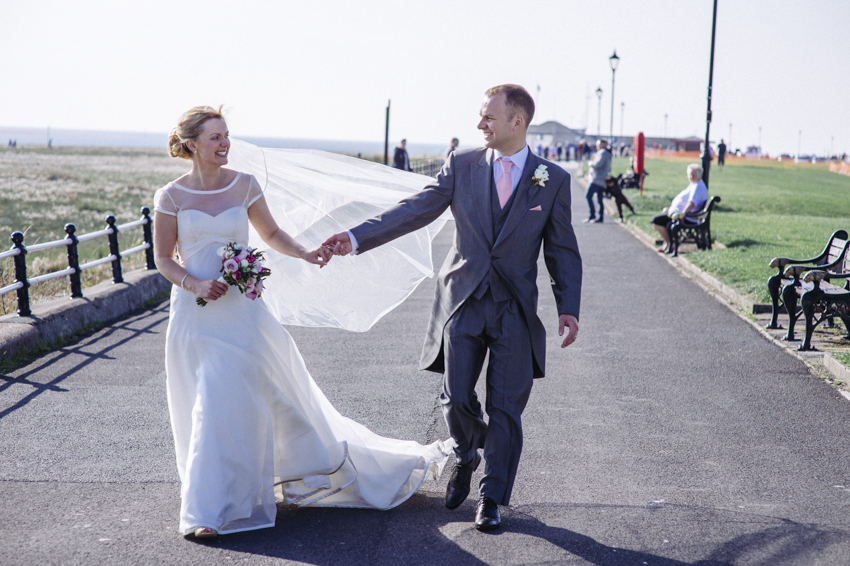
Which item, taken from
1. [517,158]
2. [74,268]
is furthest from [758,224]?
[517,158]

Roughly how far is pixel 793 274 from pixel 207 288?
691cm

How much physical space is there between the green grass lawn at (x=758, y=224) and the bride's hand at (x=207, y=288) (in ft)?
26.5

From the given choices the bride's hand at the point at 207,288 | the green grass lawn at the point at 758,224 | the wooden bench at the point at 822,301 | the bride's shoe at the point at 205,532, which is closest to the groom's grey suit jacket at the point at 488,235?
the bride's hand at the point at 207,288

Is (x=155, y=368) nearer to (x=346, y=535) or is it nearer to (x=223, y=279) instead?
(x=223, y=279)

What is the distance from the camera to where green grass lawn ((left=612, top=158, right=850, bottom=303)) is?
1271 cm

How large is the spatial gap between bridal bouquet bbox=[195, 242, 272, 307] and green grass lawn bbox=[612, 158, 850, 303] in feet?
25.9

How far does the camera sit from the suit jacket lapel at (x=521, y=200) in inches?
167

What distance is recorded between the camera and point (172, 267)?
14.4 ft

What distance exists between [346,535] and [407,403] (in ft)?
8.11

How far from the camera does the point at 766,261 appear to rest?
43.9ft

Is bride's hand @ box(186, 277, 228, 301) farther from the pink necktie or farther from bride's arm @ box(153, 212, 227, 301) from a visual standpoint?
the pink necktie

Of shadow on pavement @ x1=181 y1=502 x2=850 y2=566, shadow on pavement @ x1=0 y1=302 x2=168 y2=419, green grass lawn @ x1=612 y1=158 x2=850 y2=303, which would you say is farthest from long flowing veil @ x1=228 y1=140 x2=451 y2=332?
green grass lawn @ x1=612 y1=158 x2=850 y2=303

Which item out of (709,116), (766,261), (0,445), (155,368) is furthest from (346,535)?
(709,116)

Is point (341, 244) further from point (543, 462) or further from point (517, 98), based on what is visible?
point (543, 462)
